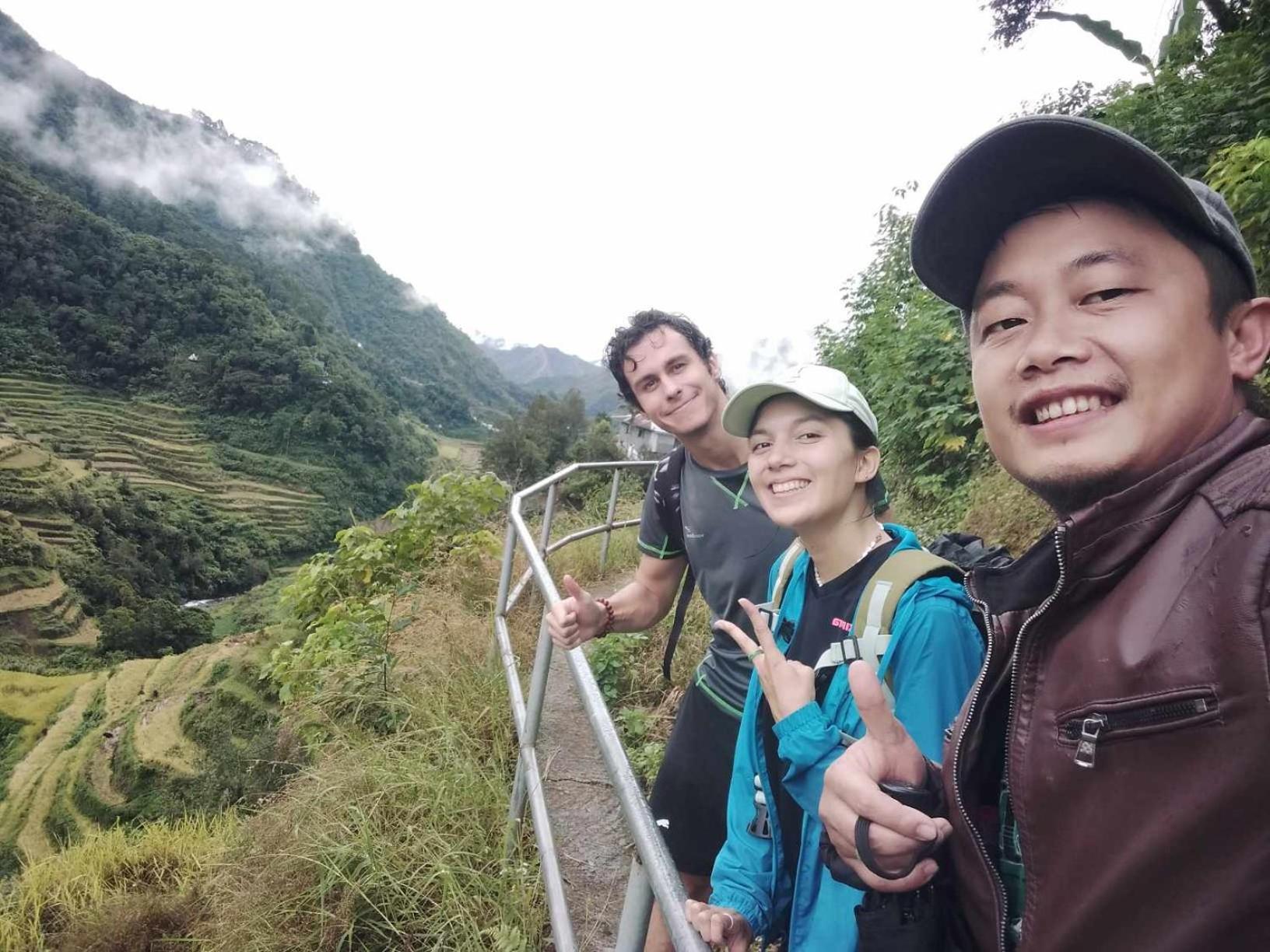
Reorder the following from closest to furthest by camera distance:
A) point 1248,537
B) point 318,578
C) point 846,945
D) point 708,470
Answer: point 1248,537 → point 846,945 → point 708,470 → point 318,578

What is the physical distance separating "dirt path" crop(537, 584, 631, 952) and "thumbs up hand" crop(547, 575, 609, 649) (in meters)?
0.17

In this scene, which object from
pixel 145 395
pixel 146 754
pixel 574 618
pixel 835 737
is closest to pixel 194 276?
pixel 145 395

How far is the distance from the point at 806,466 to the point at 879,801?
0.68 metres

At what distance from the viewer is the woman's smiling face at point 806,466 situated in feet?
4.09

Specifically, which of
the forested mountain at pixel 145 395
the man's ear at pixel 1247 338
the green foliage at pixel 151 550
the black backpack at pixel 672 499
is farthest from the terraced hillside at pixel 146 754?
the green foliage at pixel 151 550

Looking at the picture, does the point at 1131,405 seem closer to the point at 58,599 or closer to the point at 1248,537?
the point at 1248,537

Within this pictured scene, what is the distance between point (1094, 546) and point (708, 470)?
50.2 inches

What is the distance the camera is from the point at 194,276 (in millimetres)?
81312

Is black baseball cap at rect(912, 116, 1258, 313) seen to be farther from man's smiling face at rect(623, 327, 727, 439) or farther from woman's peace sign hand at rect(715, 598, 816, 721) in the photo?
man's smiling face at rect(623, 327, 727, 439)

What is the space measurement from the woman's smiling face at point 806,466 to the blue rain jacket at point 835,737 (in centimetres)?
27

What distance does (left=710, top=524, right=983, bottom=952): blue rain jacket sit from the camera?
0.92 metres

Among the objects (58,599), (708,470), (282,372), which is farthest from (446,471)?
(282,372)

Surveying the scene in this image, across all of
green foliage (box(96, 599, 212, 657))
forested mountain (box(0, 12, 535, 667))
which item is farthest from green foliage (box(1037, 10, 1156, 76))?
forested mountain (box(0, 12, 535, 667))

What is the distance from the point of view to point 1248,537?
1.56 ft
